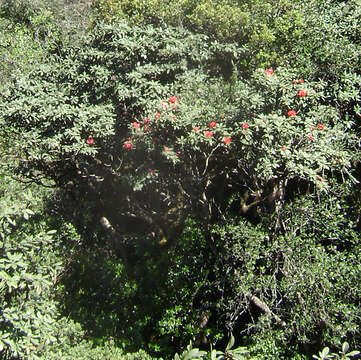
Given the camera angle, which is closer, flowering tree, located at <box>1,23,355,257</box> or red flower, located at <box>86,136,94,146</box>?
flowering tree, located at <box>1,23,355,257</box>

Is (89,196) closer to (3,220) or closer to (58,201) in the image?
(58,201)

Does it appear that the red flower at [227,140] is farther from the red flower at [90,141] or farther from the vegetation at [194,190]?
the red flower at [90,141]

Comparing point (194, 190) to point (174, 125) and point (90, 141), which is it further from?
point (90, 141)

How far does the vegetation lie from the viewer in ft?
20.8

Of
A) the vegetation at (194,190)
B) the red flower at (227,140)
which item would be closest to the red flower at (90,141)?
the vegetation at (194,190)

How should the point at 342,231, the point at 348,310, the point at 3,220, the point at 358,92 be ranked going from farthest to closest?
the point at 358,92
the point at 342,231
the point at 348,310
the point at 3,220

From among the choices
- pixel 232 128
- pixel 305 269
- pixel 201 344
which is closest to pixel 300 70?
pixel 232 128

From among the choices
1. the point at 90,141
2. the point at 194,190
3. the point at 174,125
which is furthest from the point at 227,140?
the point at 90,141

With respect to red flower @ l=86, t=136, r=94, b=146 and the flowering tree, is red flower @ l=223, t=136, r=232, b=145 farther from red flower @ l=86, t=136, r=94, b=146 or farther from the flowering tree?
red flower @ l=86, t=136, r=94, b=146

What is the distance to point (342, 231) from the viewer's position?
719 cm

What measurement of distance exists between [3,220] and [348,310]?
4.76 metres

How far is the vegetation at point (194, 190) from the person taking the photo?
249 inches

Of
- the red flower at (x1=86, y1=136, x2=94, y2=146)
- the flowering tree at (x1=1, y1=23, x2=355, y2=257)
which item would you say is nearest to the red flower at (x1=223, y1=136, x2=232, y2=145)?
the flowering tree at (x1=1, y1=23, x2=355, y2=257)

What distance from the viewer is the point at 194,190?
320 inches
